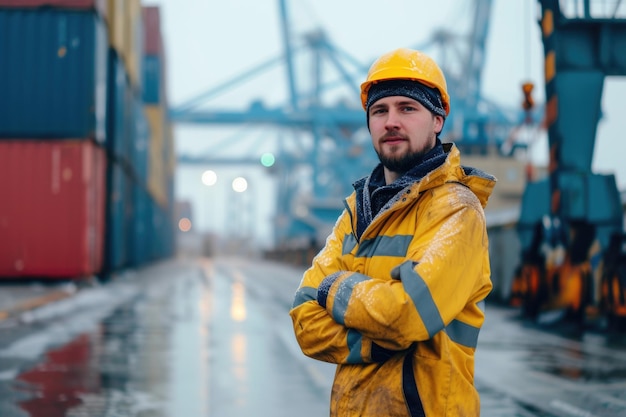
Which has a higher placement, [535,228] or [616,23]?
[616,23]

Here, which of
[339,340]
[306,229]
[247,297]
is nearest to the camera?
[339,340]

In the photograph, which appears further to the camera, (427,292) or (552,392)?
(552,392)

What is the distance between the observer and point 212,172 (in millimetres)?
37469

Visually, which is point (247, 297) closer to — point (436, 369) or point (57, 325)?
point (57, 325)

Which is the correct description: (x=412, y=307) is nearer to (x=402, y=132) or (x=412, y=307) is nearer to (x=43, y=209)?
(x=402, y=132)

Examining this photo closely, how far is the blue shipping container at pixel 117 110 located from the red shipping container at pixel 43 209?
15.0 feet

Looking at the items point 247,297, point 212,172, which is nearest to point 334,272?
point 247,297

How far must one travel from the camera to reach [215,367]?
325 inches

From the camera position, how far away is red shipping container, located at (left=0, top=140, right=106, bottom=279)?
68.2 feet

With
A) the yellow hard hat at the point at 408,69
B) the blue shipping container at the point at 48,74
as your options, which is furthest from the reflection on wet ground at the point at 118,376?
the blue shipping container at the point at 48,74

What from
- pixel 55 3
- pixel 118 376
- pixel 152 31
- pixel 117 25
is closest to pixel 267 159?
pixel 55 3

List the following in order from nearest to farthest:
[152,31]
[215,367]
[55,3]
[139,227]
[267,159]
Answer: [215,367] < [55,3] < [267,159] < [139,227] < [152,31]

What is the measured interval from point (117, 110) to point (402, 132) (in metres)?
25.5

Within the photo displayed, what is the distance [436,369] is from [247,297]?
1822 cm
